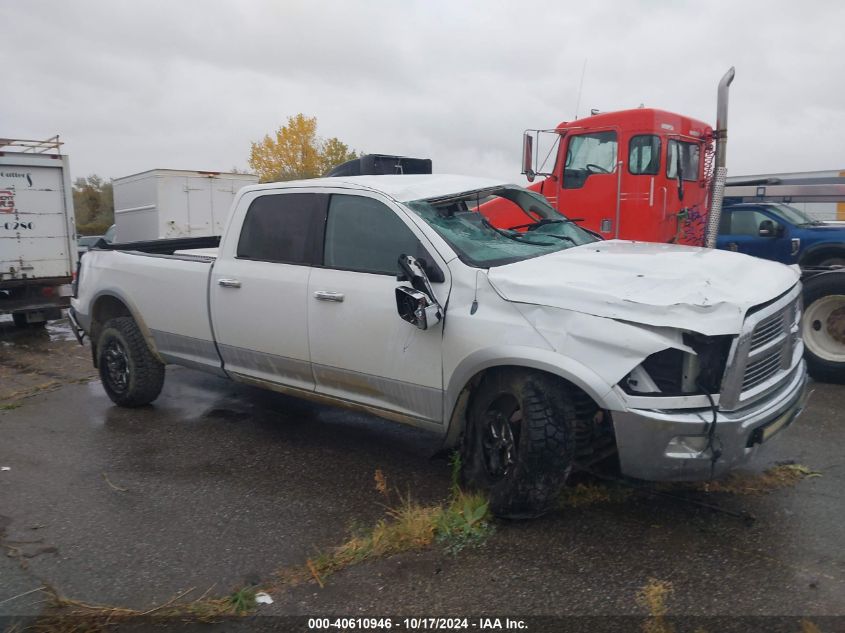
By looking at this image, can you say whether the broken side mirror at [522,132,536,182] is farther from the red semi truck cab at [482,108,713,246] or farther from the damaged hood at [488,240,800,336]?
the damaged hood at [488,240,800,336]

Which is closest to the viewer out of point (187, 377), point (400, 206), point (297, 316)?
point (400, 206)

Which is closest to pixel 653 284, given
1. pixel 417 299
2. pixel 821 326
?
pixel 417 299

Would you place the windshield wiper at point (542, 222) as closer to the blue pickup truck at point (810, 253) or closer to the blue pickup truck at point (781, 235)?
the blue pickup truck at point (810, 253)

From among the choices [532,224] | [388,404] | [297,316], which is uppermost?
[532,224]

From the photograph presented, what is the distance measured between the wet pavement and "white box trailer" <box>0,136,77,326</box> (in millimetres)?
5783

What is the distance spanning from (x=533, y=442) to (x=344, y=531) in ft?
3.79

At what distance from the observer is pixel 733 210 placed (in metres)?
9.42

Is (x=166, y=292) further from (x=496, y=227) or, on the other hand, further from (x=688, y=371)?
(x=688, y=371)

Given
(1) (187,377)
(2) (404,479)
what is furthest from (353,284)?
(1) (187,377)

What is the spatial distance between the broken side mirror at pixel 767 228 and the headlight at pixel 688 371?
20.7 feet

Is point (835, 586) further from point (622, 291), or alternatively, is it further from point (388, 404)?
point (388, 404)

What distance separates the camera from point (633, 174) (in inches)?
340

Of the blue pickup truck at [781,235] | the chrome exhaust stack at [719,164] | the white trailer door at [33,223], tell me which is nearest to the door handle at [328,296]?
the chrome exhaust stack at [719,164]

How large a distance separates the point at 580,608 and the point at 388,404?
1755 mm
